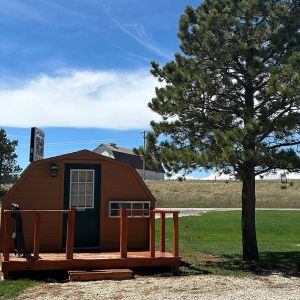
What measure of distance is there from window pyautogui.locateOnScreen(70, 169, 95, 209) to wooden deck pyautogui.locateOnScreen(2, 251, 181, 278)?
150 centimetres

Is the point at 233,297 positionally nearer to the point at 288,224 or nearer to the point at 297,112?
the point at 297,112

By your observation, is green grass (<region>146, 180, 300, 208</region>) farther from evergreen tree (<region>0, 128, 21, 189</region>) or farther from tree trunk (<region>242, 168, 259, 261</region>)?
tree trunk (<region>242, 168, 259, 261</region>)

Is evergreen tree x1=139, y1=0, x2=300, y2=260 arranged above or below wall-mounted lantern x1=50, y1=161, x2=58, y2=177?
above

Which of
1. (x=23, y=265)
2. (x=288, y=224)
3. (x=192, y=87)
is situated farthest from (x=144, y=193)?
(x=288, y=224)

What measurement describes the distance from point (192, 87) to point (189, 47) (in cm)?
124

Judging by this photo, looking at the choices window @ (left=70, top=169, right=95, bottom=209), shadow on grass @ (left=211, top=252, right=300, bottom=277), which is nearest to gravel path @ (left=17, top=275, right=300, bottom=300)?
shadow on grass @ (left=211, top=252, right=300, bottom=277)

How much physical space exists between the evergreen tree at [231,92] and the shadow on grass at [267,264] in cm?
55

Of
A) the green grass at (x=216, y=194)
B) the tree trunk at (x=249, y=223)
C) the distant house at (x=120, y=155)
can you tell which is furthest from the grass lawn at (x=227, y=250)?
the distant house at (x=120, y=155)

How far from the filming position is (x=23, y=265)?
385 inches

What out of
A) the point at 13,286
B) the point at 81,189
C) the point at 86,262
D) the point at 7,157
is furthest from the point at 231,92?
the point at 7,157

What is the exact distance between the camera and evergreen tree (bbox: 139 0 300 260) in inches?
463

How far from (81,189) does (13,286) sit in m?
3.81

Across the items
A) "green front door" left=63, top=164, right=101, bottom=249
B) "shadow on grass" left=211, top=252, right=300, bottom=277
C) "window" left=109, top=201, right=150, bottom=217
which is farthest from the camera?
"window" left=109, top=201, right=150, bottom=217

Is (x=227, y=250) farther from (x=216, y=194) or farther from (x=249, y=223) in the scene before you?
(x=216, y=194)
